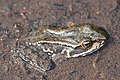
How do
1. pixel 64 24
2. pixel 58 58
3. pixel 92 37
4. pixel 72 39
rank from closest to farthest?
pixel 92 37 → pixel 72 39 → pixel 58 58 → pixel 64 24

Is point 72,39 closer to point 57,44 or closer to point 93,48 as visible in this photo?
point 57,44

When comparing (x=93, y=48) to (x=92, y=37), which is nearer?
(x=92, y=37)

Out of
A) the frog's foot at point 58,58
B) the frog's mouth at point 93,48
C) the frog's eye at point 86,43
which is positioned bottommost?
the frog's foot at point 58,58

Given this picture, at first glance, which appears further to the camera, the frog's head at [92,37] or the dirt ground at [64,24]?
the dirt ground at [64,24]

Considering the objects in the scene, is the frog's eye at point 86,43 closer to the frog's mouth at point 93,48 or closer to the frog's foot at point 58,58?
the frog's mouth at point 93,48

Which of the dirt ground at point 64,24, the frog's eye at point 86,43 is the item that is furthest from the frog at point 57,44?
the dirt ground at point 64,24

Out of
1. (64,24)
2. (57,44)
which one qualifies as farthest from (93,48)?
(64,24)

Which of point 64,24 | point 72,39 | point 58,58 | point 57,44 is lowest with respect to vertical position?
point 58,58
